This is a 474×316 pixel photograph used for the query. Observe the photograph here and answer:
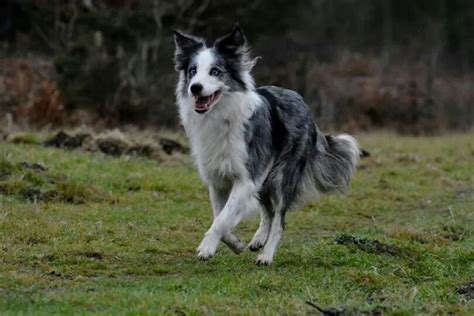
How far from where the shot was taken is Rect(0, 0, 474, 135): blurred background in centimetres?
2267

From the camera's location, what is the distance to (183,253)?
8914mm

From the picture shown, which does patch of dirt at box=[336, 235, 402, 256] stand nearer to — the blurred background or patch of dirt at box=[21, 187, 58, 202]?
patch of dirt at box=[21, 187, 58, 202]

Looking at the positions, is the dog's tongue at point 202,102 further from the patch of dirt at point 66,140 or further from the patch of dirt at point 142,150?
the patch of dirt at point 66,140

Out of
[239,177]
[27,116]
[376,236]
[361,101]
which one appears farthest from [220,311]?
[361,101]

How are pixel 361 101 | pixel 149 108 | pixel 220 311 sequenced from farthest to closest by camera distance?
pixel 361 101 → pixel 149 108 → pixel 220 311

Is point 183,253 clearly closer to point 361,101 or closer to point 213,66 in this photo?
point 213,66

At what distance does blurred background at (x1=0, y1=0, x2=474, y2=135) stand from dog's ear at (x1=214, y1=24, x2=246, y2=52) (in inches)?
454

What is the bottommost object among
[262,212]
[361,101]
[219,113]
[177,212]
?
[361,101]

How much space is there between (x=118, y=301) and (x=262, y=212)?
10.0ft

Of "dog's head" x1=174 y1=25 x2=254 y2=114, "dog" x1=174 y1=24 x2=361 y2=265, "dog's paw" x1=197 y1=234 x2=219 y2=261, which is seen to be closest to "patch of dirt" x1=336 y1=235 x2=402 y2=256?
"dog" x1=174 y1=24 x2=361 y2=265

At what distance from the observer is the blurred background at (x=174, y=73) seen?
22.7m

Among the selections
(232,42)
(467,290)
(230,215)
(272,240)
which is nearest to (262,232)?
(272,240)

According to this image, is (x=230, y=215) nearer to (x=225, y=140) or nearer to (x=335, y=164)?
(x=225, y=140)

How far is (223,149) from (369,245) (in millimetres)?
1837
